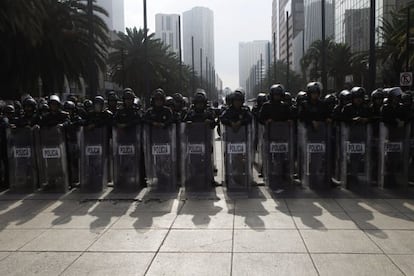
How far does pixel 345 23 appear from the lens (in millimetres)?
70125

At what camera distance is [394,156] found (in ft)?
29.9

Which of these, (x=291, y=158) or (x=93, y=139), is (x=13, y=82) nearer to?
(x=93, y=139)

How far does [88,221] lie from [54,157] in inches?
106

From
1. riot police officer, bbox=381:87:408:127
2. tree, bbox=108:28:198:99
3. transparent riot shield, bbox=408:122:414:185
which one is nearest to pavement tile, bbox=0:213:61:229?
riot police officer, bbox=381:87:408:127

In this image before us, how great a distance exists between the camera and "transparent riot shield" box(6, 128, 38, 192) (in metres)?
9.43

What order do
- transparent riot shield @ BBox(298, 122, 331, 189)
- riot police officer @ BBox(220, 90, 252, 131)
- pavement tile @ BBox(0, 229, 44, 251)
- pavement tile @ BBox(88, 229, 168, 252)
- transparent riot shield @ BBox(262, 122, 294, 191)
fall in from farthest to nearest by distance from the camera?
transparent riot shield @ BBox(262, 122, 294, 191) → transparent riot shield @ BBox(298, 122, 331, 189) → riot police officer @ BBox(220, 90, 252, 131) → pavement tile @ BBox(0, 229, 44, 251) → pavement tile @ BBox(88, 229, 168, 252)

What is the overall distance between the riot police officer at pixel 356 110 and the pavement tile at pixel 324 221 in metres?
2.52

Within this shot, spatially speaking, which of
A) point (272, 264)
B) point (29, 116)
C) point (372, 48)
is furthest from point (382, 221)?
point (372, 48)

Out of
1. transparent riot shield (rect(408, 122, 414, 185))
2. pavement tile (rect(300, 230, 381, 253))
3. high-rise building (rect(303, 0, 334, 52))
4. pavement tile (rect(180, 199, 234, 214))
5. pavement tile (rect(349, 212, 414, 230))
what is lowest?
pavement tile (rect(300, 230, 381, 253))

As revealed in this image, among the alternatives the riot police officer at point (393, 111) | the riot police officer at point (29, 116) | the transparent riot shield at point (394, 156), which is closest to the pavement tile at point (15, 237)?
the riot police officer at point (29, 116)

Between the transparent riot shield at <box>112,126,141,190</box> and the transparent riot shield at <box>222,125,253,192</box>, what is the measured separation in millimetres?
1740

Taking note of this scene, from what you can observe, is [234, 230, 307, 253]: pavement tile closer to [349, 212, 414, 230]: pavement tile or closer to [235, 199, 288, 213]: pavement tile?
[349, 212, 414, 230]: pavement tile

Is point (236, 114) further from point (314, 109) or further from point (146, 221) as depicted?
point (146, 221)

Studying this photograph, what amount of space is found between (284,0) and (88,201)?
148534 millimetres
